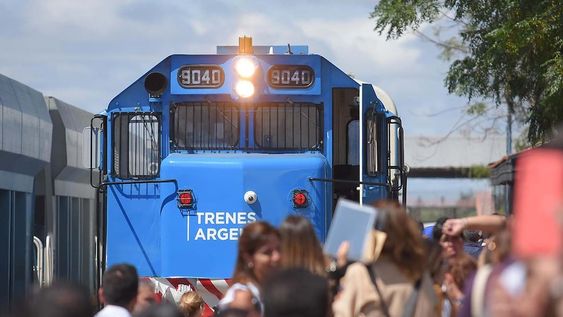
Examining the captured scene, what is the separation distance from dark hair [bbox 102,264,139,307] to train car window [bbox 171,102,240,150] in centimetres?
567

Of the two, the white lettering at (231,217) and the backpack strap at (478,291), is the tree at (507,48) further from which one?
the backpack strap at (478,291)

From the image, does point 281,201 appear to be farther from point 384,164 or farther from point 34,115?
point 34,115

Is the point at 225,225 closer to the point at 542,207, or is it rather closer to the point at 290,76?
the point at 290,76

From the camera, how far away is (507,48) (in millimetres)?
18953

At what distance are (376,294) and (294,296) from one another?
1.58 meters

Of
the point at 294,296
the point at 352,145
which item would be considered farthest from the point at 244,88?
the point at 294,296

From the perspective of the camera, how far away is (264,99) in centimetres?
1355

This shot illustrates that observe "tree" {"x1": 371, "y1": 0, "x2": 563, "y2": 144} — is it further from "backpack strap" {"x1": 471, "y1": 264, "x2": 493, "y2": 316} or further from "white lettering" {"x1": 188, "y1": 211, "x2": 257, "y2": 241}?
"backpack strap" {"x1": 471, "y1": 264, "x2": 493, "y2": 316}

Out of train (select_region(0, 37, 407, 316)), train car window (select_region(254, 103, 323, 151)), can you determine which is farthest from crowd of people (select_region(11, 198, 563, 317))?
train car window (select_region(254, 103, 323, 151))

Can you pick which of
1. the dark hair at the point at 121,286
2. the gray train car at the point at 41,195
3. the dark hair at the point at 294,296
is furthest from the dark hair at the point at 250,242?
the gray train car at the point at 41,195

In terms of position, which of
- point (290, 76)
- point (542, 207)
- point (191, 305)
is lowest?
point (191, 305)

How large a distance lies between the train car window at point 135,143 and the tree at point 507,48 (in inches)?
266

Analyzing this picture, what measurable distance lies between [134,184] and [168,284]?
52.9 inches

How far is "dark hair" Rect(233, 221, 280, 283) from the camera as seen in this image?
7.60 m
